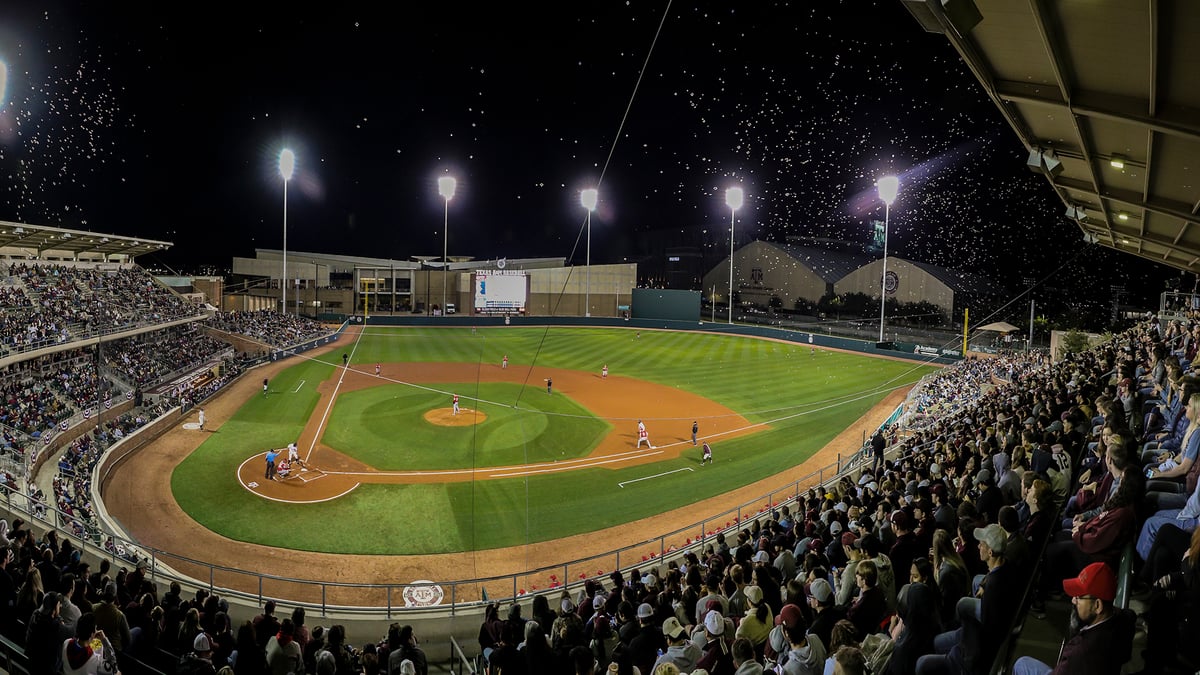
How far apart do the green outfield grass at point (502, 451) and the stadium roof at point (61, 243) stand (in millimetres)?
12875

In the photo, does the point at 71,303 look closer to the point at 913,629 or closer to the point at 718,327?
the point at 913,629

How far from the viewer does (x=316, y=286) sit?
71.6 metres

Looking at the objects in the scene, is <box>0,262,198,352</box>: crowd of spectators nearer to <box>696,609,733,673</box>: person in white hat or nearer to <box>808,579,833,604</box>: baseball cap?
<box>696,609,733,673</box>: person in white hat

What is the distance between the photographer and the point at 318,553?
16.2 m

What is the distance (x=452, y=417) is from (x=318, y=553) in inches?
534

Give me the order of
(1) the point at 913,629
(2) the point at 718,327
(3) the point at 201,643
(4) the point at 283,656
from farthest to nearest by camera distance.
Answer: (2) the point at 718,327 → (4) the point at 283,656 → (3) the point at 201,643 → (1) the point at 913,629

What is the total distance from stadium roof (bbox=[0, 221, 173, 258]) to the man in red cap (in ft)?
127

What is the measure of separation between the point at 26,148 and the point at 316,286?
1606 inches

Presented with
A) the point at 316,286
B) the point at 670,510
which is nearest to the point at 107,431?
the point at 670,510

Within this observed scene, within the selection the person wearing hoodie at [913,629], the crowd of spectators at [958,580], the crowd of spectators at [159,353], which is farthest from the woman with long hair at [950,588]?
the crowd of spectators at [159,353]

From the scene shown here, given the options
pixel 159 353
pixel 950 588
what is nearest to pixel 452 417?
pixel 159 353

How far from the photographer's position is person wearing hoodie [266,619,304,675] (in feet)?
21.2

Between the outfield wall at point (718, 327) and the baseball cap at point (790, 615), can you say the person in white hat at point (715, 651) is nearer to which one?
the baseball cap at point (790, 615)

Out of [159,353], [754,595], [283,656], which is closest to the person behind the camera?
[754,595]
